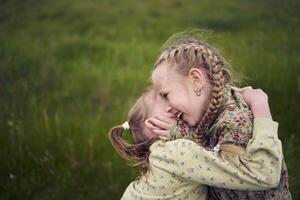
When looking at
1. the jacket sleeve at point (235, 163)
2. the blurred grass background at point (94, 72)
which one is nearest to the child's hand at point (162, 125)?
the jacket sleeve at point (235, 163)

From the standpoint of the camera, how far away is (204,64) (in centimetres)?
249

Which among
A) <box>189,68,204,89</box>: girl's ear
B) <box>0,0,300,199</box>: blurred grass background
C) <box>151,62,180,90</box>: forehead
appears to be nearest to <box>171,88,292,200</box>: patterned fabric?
<box>189,68,204,89</box>: girl's ear

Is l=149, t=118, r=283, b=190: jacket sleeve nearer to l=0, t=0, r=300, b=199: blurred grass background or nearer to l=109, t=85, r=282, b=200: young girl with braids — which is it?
l=109, t=85, r=282, b=200: young girl with braids

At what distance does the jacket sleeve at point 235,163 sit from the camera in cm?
217

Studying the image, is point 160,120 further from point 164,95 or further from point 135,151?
point 135,151

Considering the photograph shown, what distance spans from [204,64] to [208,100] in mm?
177

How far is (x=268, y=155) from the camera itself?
2168 millimetres

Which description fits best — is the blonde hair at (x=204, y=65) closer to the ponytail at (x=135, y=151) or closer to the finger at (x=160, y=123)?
the finger at (x=160, y=123)

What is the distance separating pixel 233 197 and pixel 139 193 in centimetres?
44

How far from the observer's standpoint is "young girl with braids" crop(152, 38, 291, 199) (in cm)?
232

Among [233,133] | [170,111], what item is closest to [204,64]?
[170,111]

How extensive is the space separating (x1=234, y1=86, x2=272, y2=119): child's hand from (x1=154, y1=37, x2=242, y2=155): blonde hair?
115mm

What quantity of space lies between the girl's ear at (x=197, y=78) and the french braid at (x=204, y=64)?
0.12 feet

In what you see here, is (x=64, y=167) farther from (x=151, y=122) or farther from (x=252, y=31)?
(x=252, y=31)
